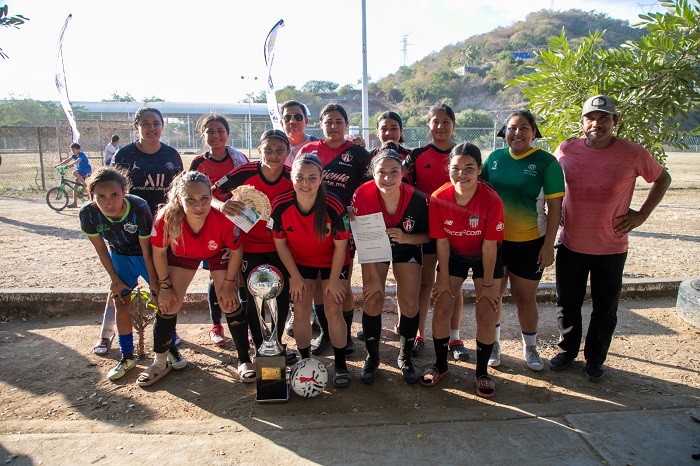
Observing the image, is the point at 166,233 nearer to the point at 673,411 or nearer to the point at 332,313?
the point at 332,313

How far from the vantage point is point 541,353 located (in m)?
4.19

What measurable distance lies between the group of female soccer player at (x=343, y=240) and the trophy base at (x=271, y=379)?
0.35 metres

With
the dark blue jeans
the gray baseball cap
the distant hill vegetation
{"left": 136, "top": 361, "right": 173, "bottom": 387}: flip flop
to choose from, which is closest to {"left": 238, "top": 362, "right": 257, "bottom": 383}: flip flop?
{"left": 136, "top": 361, "right": 173, "bottom": 387}: flip flop

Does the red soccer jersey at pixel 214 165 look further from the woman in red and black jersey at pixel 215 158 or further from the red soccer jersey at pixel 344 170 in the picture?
the red soccer jersey at pixel 344 170

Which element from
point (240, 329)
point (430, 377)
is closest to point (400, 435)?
point (430, 377)

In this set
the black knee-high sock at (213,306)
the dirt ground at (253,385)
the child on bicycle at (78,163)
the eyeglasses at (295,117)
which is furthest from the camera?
the child on bicycle at (78,163)

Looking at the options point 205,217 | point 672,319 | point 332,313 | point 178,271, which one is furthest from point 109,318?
point 672,319

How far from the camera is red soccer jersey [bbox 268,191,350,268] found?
3498 millimetres

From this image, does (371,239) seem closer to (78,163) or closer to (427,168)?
(427,168)

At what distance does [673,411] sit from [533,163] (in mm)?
1963

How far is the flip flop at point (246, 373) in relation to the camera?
3656 millimetres

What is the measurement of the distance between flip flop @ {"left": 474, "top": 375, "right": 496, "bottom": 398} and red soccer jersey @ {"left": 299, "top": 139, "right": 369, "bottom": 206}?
1.81m

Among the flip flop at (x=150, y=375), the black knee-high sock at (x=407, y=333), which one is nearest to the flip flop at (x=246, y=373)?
the flip flop at (x=150, y=375)

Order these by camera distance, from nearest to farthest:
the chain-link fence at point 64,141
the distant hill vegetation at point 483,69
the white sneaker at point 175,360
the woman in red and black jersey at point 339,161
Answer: the white sneaker at point 175,360, the woman in red and black jersey at point 339,161, the chain-link fence at point 64,141, the distant hill vegetation at point 483,69
